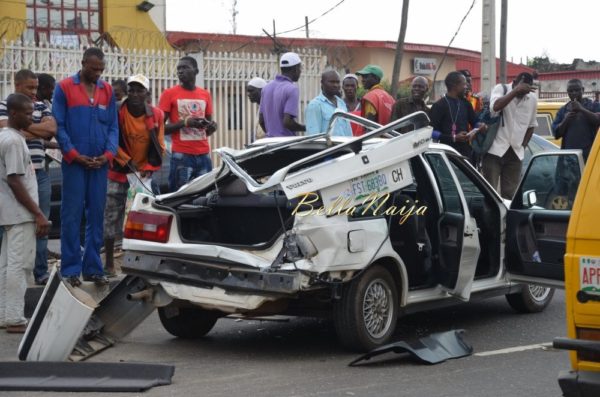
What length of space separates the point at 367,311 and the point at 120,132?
13.4 feet

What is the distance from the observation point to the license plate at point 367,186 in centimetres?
764

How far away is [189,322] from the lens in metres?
8.62

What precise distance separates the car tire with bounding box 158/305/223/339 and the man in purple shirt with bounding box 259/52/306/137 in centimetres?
330

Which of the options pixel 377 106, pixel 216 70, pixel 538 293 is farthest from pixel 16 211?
pixel 216 70

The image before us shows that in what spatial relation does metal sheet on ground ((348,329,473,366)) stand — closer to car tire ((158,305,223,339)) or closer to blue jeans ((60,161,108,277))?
car tire ((158,305,223,339))

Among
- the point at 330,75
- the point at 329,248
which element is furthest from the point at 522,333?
the point at 330,75

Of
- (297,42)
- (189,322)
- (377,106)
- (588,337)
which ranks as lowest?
(189,322)

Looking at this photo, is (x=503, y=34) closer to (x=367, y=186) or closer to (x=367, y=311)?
(x=367, y=186)

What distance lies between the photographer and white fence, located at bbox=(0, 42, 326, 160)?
56.4ft

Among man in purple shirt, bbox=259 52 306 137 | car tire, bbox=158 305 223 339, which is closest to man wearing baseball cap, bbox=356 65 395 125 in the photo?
man in purple shirt, bbox=259 52 306 137

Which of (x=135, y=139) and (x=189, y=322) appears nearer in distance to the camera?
(x=189, y=322)

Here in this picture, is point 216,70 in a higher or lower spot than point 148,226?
higher

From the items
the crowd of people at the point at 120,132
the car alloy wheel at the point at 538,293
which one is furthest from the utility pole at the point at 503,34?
the car alloy wheel at the point at 538,293

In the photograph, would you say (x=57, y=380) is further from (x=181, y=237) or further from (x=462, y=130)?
(x=462, y=130)
